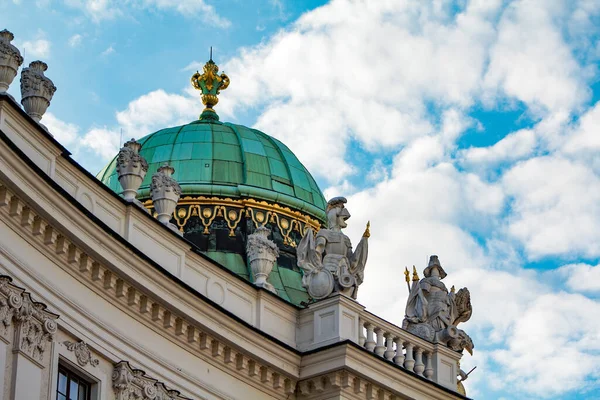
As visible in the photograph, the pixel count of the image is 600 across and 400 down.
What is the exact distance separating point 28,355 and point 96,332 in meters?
1.87

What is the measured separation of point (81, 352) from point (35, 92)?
434 cm

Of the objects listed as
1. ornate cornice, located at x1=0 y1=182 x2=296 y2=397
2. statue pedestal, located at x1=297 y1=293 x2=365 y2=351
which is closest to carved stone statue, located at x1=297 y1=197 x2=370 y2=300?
statue pedestal, located at x1=297 y1=293 x2=365 y2=351

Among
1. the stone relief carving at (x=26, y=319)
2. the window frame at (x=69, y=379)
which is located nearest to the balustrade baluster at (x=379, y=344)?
the window frame at (x=69, y=379)

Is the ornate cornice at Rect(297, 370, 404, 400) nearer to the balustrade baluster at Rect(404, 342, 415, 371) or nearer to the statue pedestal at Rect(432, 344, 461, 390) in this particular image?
the balustrade baluster at Rect(404, 342, 415, 371)

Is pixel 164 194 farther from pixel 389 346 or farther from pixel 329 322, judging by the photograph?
pixel 389 346

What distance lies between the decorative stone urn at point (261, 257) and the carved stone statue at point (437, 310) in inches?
129

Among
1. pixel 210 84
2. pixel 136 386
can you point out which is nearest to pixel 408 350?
pixel 136 386

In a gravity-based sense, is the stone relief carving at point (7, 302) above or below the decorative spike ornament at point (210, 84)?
below

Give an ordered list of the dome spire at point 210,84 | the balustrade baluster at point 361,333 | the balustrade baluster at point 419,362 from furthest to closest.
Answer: the dome spire at point 210,84
the balustrade baluster at point 419,362
the balustrade baluster at point 361,333

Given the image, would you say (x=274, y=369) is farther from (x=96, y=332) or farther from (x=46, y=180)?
(x=46, y=180)

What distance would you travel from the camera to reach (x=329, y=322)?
2898cm

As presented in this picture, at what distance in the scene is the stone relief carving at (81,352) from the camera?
23.9 metres

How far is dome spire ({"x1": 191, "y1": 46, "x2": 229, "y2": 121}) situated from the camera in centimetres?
4147

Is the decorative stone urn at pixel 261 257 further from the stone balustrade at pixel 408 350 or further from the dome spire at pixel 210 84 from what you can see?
the dome spire at pixel 210 84
